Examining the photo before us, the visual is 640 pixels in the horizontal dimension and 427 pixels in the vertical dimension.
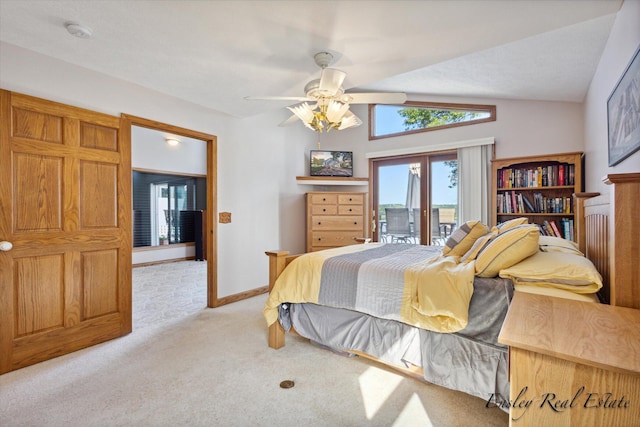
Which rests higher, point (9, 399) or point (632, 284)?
point (632, 284)

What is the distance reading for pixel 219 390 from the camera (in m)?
1.94

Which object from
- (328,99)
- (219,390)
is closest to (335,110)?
(328,99)

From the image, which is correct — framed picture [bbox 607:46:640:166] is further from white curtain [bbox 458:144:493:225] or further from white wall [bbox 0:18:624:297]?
white curtain [bbox 458:144:493:225]

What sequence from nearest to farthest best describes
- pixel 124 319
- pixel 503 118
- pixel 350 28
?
pixel 350 28, pixel 124 319, pixel 503 118

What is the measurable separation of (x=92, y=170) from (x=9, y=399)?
1.67 meters

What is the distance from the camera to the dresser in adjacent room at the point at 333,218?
4891 mm

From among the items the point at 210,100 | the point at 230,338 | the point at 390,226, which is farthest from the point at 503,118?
the point at 230,338

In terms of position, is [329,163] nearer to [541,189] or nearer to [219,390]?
[541,189]

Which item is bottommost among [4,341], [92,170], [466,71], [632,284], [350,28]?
[4,341]

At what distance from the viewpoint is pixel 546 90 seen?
11.1 feet

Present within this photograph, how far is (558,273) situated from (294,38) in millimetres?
2114

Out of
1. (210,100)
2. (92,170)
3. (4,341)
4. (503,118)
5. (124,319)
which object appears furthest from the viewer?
(503,118)

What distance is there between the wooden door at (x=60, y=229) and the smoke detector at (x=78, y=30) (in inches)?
25.2

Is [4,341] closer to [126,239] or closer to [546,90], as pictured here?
[126,239]
